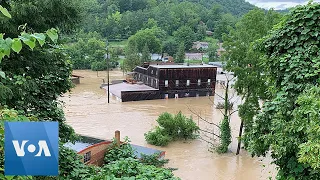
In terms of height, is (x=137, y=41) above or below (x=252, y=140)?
above

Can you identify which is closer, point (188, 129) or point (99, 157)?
point (99, 157)

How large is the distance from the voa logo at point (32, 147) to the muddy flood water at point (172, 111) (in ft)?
20.1

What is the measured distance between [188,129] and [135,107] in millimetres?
8693

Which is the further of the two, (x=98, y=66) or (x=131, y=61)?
(x=98, y=66)

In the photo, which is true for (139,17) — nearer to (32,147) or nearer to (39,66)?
(39,66)

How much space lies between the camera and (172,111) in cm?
2433

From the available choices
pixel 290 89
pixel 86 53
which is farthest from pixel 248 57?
pixel 86 53

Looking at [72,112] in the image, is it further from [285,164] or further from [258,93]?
[285,164]

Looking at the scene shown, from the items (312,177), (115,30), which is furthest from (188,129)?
(115,30)

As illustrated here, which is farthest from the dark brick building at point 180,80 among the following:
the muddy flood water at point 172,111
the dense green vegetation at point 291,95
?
the dense green vegetation at point 291,95

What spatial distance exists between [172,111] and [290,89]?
1857 centimetres

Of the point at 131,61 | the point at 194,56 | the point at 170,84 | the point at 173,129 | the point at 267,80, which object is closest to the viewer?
the point at 267,80

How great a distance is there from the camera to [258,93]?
13.6 metres

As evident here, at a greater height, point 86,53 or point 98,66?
point 86,53
